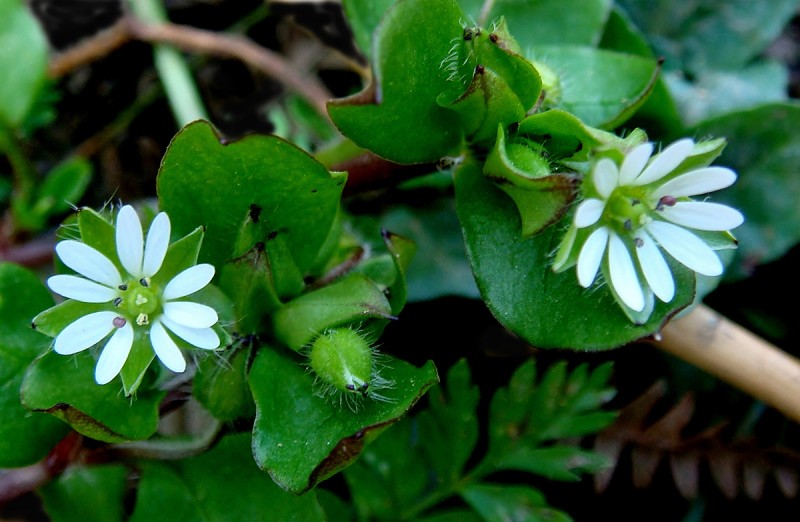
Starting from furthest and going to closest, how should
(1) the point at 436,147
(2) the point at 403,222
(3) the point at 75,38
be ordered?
1. (3) the point at 75,38
2. (2) the point at 403,222
3. (1) the point at 436,147

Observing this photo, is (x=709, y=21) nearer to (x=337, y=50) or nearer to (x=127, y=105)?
(x=337, y=50)

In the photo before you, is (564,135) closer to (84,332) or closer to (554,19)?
(554,19)

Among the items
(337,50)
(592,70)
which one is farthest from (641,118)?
(337,50)

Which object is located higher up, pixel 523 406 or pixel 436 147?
pixel 436 147

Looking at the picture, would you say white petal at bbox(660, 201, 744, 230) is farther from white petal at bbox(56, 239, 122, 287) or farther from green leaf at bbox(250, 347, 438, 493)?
white petal at bbox(56, 239, 122, 287)

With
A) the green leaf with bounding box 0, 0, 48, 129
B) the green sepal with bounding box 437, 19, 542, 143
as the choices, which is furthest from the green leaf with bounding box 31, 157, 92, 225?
the green sepal with bounding box 437, 19, 542, 143

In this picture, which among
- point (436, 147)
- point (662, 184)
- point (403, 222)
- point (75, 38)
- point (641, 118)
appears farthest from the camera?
point (75, 38)

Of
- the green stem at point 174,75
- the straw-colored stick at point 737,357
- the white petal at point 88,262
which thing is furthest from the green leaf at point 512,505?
the green stem at point 174,75
